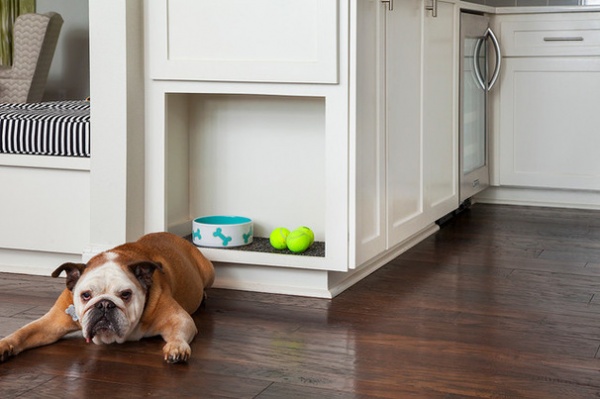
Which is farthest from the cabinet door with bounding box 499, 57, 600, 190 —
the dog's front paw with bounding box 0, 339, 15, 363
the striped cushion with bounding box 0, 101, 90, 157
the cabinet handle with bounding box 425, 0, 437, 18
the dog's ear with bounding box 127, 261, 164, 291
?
the dog's front paw with bounding box 0, 339, 15, 363

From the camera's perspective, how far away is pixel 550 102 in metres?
4.14

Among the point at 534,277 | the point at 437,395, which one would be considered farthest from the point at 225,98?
the point at 437,395

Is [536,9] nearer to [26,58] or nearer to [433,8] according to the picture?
[433,8]

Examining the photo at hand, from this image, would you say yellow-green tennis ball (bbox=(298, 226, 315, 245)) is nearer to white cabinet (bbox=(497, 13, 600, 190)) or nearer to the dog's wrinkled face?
the dog's wrinkled face

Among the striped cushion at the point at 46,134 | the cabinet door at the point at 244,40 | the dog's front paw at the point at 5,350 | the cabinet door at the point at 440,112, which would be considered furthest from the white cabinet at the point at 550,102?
the dog's front paw at the point at 5,350

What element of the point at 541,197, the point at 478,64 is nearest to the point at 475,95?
the point at 478,64

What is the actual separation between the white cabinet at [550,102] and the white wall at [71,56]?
3.71 meters

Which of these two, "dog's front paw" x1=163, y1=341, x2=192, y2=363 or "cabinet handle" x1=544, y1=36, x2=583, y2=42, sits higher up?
"cabinet handle" x1=544, y1=36, x2=583, y2=42

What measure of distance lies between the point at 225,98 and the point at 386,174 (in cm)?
56

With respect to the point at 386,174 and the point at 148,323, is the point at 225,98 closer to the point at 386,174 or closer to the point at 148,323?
the point at 386,174

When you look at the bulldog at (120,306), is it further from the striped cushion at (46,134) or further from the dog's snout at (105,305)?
the striped cushion at (46,134)

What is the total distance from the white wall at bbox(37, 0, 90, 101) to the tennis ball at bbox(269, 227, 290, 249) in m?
4.57

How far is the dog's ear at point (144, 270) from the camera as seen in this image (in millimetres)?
2082

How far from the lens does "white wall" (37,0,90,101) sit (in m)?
6.87
